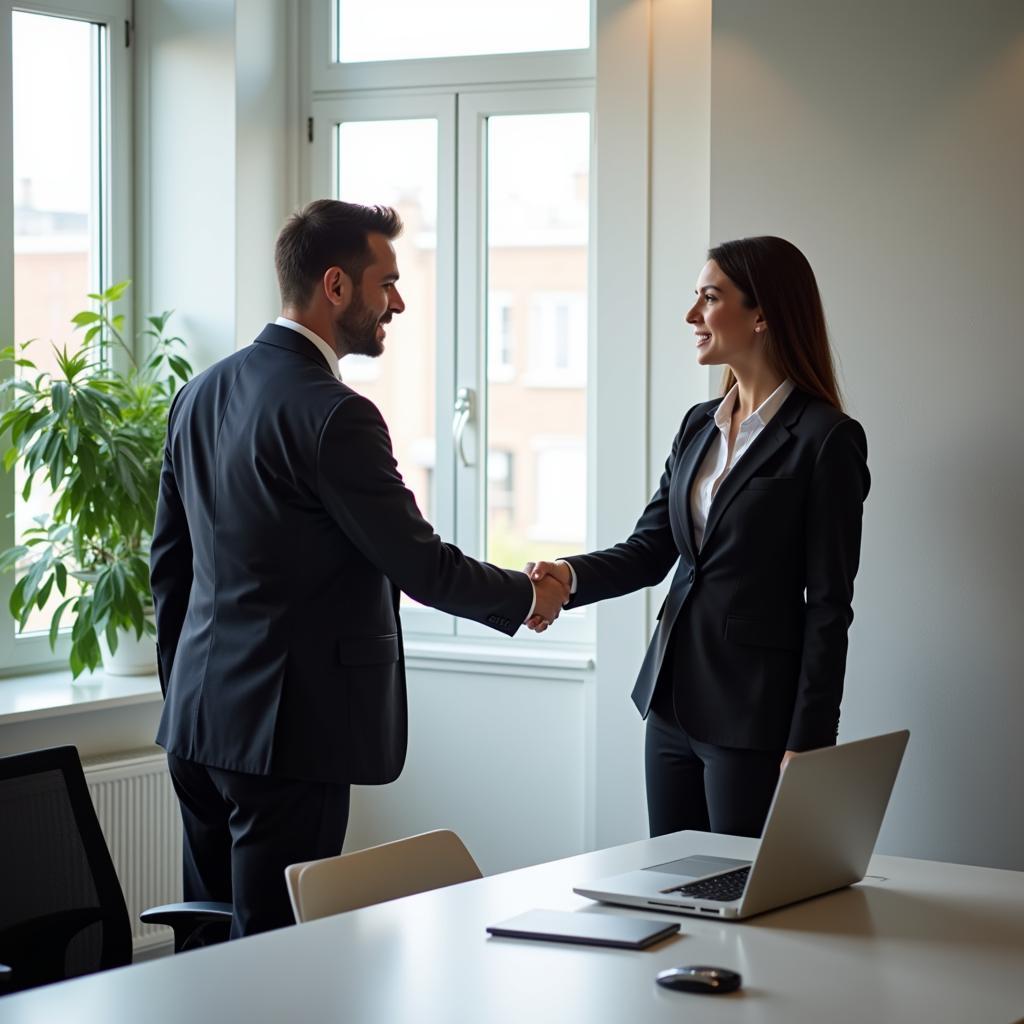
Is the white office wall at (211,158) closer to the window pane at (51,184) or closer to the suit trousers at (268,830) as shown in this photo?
the window pane at (51,184)

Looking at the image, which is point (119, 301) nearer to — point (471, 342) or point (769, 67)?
point (471, 342)

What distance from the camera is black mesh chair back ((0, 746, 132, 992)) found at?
7.23ft

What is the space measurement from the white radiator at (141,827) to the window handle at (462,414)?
127 centimetres

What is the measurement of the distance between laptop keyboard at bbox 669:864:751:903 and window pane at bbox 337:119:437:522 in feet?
8.61

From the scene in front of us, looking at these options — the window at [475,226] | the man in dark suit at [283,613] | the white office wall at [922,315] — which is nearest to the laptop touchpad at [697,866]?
the man in dark suit at [283,613]

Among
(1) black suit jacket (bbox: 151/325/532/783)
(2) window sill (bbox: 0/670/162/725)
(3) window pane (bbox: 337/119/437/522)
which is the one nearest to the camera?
(1) black suit jacket (bbox: 151/325/532/783)

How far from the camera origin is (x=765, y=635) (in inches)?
110

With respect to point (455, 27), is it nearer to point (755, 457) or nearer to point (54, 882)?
point (755, 457)

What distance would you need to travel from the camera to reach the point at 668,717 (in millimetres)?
2908

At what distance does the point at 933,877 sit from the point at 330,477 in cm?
118

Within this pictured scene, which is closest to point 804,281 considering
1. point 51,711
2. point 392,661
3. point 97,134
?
point 392,661

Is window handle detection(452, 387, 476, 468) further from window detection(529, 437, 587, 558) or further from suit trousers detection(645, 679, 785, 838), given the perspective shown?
suit trousers detection(645, 679, 785, 838)

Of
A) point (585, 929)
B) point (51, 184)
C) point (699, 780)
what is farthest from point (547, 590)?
point (51, 184)

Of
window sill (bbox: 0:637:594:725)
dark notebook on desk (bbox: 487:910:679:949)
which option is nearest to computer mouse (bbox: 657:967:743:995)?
dark notebook on desk (bbox: 487:910:679:949)
